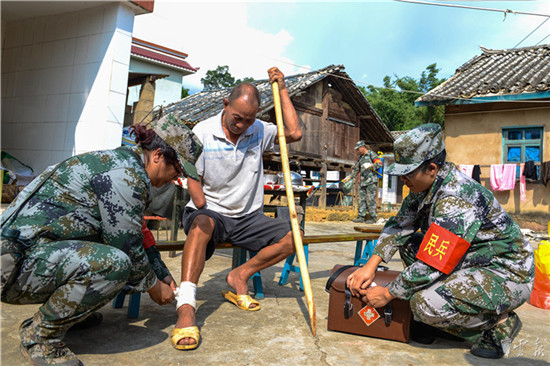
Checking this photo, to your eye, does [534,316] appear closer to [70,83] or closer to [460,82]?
[70,83]

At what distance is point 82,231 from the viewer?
77.2 inches

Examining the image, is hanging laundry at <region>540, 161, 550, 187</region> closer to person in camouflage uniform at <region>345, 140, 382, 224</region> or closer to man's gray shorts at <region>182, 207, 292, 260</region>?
person in camouflage uniform at <region>345, 140, 382, 224</region>

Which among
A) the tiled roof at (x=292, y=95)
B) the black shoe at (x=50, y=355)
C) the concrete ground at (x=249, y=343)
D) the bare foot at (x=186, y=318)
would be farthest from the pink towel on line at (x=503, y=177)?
the black shoe at (x=50, y=355)

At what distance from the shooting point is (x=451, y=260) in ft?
7.03

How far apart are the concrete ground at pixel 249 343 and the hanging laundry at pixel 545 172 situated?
7.64 m

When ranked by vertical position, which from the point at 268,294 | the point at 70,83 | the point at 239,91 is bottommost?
the point at 268,294

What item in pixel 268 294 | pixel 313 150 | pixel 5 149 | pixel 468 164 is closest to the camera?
pixel 268 294

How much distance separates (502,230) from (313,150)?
12595mm

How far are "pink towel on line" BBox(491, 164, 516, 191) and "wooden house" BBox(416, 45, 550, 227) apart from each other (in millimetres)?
256

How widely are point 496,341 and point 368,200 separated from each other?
8.25m

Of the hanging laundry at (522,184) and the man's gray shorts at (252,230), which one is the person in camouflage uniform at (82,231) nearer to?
the man's gray shorts at (252,230)

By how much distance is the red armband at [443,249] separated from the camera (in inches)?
83.9

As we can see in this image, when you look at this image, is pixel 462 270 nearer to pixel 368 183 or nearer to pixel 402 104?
pixel 368 183

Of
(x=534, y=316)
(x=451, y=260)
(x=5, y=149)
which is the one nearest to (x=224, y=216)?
(x=451, y=260)
